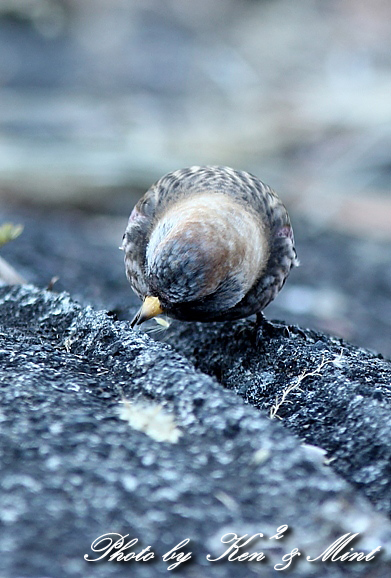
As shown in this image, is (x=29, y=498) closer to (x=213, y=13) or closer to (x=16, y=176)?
(x=16, y=176)

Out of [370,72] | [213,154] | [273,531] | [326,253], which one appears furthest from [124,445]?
[370,72]

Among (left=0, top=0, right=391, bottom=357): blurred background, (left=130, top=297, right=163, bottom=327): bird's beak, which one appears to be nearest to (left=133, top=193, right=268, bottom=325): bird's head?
(left=130, top=297, right=163, bottom=327): bird's beak

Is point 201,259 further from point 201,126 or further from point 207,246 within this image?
point 201,126

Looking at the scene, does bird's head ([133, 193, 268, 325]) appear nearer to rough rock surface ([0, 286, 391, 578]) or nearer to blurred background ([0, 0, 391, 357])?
rough rock surface ([0, 286, 391, 578])

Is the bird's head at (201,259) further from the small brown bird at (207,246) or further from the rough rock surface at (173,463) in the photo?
the rough rock surface at (173,463)

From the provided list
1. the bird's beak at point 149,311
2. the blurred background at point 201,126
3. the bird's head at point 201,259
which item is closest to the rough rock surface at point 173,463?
the bird's beak at point 149,311
